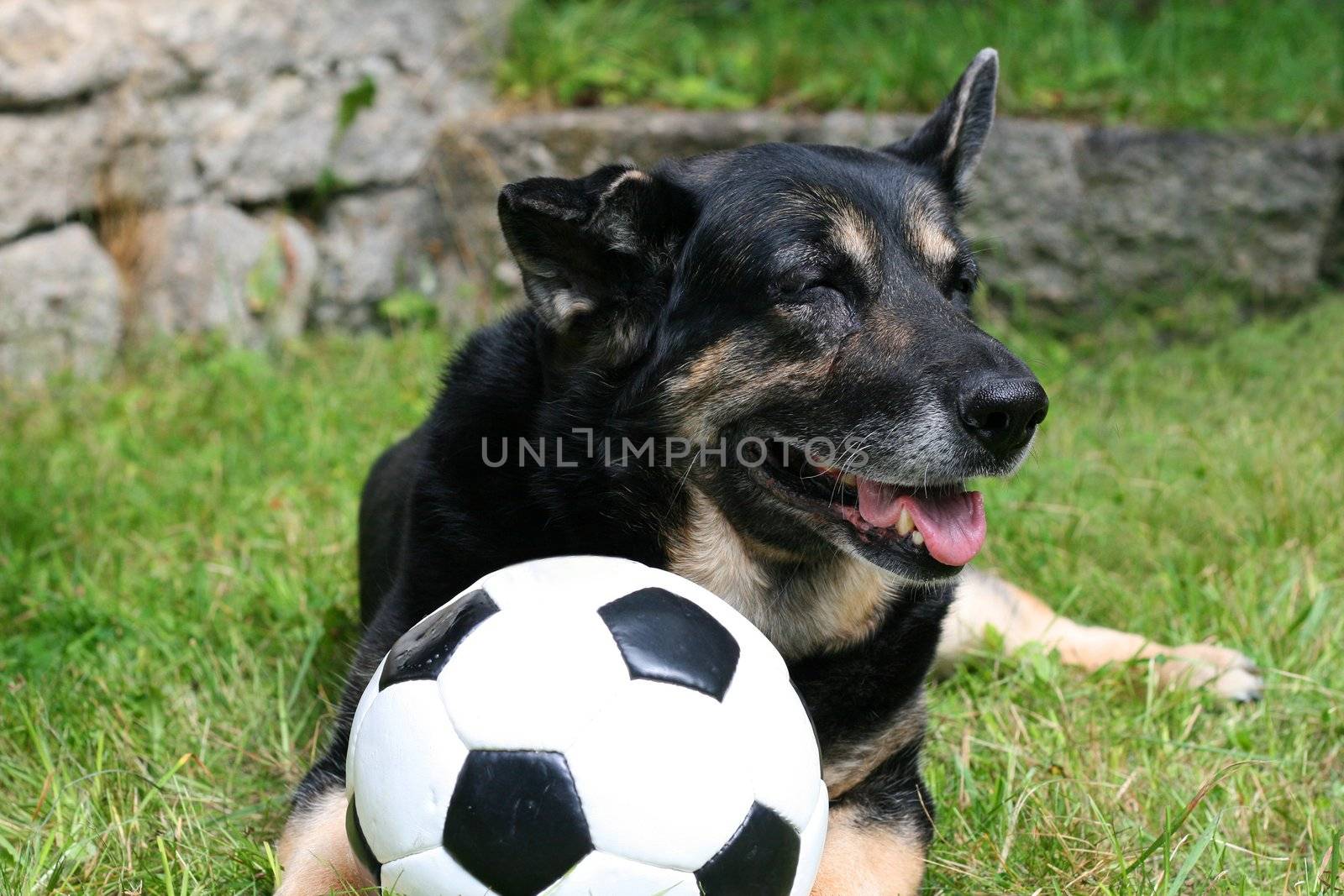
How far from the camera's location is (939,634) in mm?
3156

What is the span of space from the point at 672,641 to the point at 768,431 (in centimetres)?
71

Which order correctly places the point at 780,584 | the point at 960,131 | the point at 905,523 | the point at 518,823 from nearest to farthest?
1. the point at 518,823
2. the point at 905,523
3. the point at 780,584
4. the point at 960,131

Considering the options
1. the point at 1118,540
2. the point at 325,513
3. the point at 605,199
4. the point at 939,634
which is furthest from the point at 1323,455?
the point at 325,513

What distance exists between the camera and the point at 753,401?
279cm

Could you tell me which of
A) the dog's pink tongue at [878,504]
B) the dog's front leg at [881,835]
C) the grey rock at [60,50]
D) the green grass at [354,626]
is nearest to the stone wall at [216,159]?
the grey rock at [60,50]

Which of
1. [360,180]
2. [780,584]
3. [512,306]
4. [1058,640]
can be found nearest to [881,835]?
[780,584]

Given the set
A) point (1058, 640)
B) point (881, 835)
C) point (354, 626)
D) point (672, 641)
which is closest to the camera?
point (672, 641)

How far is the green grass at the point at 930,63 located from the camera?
7301 mm

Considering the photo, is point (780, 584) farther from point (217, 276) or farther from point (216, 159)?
point (216, 159)

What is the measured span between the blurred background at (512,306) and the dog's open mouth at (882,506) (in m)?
0.58

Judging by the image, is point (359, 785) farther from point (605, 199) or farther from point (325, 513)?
point (325, 513)

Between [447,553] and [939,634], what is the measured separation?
1237 millimetres

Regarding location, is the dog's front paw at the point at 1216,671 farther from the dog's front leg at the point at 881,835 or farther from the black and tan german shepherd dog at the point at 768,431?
the dog's front leg at the point at 881,835

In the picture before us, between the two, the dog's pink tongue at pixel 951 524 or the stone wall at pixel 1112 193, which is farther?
the stone wall at pixel 1112 193
